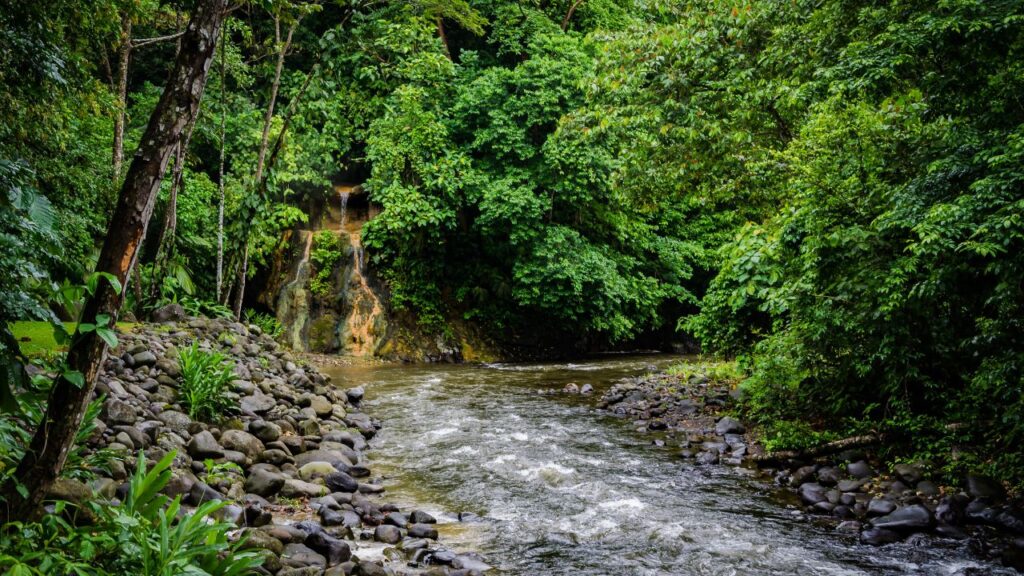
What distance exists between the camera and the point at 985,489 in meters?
6.39

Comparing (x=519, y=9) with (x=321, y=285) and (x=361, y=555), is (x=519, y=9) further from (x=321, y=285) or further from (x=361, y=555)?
(x=361, y=555)

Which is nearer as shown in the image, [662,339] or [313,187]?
[313,187]

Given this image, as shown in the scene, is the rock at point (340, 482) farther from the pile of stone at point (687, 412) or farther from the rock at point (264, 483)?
the pile of stone at point (687, 412)

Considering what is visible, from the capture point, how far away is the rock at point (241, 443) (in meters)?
7.30

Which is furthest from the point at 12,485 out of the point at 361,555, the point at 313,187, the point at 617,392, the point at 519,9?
the point at 519,9

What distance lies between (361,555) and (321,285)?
15.5 meters

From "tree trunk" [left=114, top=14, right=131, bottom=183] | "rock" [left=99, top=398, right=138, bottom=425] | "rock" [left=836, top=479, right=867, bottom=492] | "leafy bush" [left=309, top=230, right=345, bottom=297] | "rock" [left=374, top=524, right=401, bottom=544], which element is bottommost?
"rock" [left=374, top=524, right=401, bottom=544]

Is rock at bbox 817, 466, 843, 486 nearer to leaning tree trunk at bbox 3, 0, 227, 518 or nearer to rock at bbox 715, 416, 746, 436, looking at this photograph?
rock at bbox 715, 416, 746, 436

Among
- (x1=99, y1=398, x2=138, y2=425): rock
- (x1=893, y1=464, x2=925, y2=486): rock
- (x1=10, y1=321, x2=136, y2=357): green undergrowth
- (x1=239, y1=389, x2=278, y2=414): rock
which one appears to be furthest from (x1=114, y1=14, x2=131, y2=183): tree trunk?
(x1=893, y1=464, x2=925, y2=486): rock

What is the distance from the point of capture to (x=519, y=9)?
22.5 metres

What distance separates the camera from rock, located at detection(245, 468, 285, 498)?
6520mm

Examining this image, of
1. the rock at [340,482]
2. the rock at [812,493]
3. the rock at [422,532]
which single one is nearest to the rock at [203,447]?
the rock at [340,482]

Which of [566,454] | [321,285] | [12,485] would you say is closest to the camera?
[12,485]

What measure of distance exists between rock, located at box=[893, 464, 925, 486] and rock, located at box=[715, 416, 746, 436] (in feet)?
8.84
